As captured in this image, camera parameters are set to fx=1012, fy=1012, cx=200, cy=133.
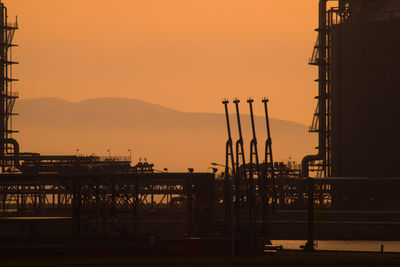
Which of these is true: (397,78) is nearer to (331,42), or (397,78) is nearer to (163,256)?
(331,42)

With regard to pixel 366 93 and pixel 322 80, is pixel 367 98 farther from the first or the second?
pixel 322 80

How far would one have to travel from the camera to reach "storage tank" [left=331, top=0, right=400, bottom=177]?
9438 centimetres

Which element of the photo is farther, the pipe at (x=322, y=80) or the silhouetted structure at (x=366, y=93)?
the pipe at (x=322, y=80)

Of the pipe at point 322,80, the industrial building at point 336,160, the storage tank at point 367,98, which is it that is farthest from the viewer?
the pipe at point 322,80

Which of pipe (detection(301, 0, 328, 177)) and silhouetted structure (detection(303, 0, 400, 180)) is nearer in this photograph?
silhouetted structure (detection(303, 0, 400, 180))

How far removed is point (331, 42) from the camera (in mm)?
100812

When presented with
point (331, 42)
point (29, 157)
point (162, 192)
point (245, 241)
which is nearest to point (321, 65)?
point (331, 42)

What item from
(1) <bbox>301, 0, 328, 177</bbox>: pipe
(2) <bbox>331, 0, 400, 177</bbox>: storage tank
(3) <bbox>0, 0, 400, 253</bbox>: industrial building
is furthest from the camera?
(1) <bbox>301, 0, 328, 177</bbox>: pipe

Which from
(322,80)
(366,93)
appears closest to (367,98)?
(366,93)

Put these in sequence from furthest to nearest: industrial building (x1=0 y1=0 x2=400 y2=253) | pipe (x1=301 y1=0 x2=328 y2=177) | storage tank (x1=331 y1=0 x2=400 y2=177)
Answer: pipe (x1=301 y1=0 x2=328 y2=177), storage tank (x1=331 y1=0 x2=400 y2=177), industrial building (x1=0 y1=0 x2=400 y2=253)

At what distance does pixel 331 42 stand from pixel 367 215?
2064 centimetres

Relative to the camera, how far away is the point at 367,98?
95.2 metres

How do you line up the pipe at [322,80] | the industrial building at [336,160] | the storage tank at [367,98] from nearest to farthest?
1. the industrial building at [336,160]
2. the storage tank at [367,98]
3. the pipe at [322,80]

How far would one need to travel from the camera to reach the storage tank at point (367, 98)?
94375 millimetres
